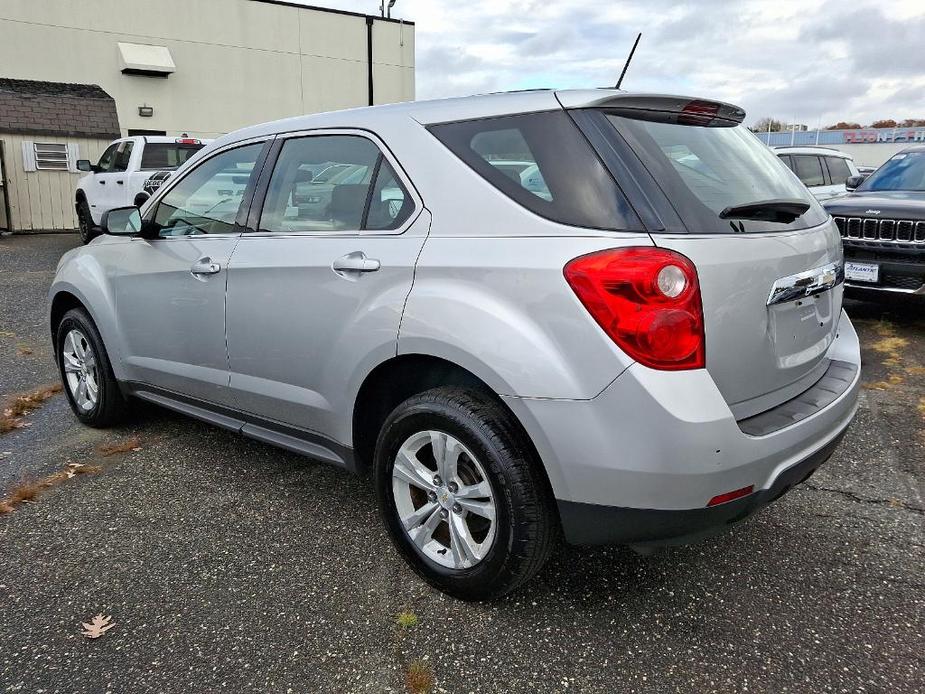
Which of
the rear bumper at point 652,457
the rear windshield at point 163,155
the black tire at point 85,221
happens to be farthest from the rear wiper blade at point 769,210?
the black tire at point 85,221

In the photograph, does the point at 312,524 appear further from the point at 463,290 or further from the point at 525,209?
the point at 525,209

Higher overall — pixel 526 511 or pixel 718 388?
pixel 718 388

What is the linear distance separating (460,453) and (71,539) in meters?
1.81

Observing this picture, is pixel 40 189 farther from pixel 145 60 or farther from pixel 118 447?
pixel 118 447

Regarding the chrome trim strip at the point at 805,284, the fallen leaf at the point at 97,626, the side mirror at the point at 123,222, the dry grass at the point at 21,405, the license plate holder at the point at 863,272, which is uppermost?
the side mirror at the point at 123,222

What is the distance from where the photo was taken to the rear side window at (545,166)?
222 centimetres

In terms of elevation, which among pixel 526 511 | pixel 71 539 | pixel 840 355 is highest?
pixel 840 355

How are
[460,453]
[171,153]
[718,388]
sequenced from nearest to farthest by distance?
[718,388] < [460,453] < [171,153]

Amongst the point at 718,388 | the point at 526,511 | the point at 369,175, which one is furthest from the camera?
the point at 369,175

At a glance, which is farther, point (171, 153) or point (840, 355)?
point (171, 153)

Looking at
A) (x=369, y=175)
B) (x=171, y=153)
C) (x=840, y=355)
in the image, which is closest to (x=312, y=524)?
(x=369, y=175)

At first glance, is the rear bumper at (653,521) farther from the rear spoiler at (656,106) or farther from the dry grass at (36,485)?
the dry grass at (36,485)

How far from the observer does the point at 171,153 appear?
41.7ft

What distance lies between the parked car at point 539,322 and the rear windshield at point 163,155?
10.4m
